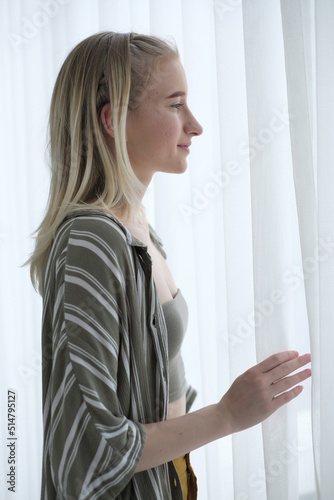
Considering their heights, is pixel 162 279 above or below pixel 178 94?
below

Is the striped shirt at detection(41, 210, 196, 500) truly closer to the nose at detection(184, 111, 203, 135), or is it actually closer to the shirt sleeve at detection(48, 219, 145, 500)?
the shirt sleeve at detection(48, 219, 145, 500)

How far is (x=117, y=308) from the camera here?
677 millimetres

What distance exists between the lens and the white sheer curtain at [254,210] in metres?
0.85

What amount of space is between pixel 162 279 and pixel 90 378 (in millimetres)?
305

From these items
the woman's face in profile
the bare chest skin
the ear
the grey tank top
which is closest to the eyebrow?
the woman's face in profile

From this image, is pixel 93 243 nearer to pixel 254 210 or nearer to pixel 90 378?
pixel 90 378

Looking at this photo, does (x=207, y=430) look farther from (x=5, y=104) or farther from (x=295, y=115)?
(x=5, y=104)

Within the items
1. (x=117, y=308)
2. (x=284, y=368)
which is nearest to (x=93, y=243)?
(x=117, y=308)

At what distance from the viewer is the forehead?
838 millimetres

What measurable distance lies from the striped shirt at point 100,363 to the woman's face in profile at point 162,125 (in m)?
0.18

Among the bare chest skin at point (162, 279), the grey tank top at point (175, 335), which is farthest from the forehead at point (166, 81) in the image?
the grey tank top at point (175, 335)

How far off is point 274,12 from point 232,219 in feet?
1.23

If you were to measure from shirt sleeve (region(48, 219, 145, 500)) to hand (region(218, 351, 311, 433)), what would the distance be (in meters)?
0.14

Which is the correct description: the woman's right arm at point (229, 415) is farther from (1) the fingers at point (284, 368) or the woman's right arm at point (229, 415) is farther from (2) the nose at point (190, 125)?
(2) the nose at point (190, 125)
